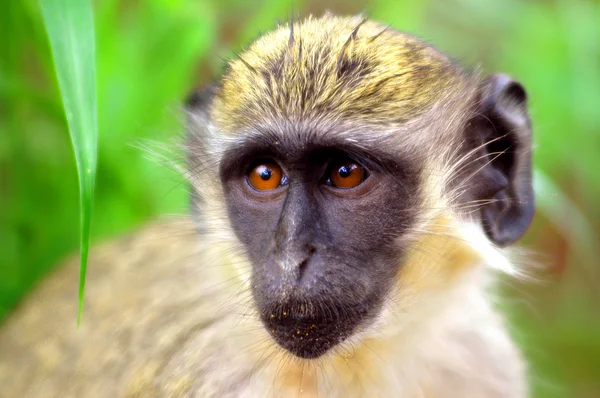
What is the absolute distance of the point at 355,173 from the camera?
2.23 metres

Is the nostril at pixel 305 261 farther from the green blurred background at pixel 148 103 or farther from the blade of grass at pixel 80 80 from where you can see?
the green blurred background at pixel 148 103

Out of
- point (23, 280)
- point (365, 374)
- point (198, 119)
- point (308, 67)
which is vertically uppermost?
point (308, 67)

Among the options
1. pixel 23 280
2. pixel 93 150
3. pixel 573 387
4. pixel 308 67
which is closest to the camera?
pixel 93 150

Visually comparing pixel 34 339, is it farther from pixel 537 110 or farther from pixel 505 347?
pixel 537 110

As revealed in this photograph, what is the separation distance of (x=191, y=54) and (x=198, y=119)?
3.42ft

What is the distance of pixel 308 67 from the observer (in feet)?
7.51

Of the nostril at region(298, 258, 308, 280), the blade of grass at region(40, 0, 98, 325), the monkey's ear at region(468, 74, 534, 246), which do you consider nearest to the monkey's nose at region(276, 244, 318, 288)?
the nostril at region(298, 258, 308, 280)

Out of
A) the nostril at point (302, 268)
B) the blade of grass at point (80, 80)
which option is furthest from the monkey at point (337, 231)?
the blade of grass at point (80, 80)

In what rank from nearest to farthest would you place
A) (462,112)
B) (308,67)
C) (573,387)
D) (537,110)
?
1. (308,67)
2. (462,112)
3. (537,110)
4. (573,387)

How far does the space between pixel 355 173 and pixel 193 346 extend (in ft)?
2.41

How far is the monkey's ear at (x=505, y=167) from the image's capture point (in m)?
2.40

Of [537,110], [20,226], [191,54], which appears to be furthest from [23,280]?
[537,110]

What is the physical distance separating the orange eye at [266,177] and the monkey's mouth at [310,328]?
0.37 meters

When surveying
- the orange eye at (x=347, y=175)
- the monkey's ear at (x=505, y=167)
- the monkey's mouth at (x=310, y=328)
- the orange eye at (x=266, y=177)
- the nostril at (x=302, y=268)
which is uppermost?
the monkey's ear at (x=505, y=167)
